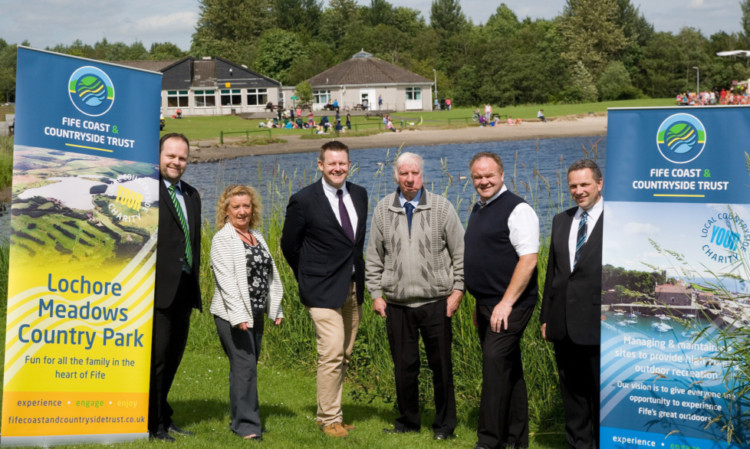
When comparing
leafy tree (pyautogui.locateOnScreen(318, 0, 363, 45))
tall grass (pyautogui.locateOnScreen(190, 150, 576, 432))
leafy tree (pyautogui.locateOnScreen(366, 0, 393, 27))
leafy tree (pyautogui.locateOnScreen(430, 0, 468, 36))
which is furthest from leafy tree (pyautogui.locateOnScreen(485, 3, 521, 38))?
tall grass (pyautogui.locateOnScreen(190, 150, 576, 432))

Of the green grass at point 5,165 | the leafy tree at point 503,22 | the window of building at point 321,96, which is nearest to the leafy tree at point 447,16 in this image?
the leafy tree at point 503,22

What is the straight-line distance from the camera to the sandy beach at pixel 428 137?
4320 centimetres

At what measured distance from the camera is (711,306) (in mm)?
4582

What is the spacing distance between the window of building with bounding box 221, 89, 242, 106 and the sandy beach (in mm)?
28854

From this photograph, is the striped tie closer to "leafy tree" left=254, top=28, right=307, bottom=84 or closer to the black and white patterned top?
the black and white patterned top

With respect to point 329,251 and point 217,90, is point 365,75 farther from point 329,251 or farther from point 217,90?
point 329,251

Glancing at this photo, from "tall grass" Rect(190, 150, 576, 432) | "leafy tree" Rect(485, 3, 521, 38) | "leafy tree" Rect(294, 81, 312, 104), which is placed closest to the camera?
"tall grass" Rect(190, 150, 576, 432)

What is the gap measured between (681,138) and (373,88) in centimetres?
7252

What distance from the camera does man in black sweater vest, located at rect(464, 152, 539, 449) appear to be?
5.29m

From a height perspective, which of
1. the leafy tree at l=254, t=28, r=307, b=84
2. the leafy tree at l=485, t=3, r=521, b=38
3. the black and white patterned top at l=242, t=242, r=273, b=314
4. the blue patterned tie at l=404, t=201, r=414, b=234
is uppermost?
the leafy tree at l=485, t=3, r=521, b=38

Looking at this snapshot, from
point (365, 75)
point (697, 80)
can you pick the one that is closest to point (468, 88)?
point (365, 75)

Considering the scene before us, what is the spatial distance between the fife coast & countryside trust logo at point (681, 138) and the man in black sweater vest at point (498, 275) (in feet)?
3.06

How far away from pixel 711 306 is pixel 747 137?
927 millimetres

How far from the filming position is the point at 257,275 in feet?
18.6
